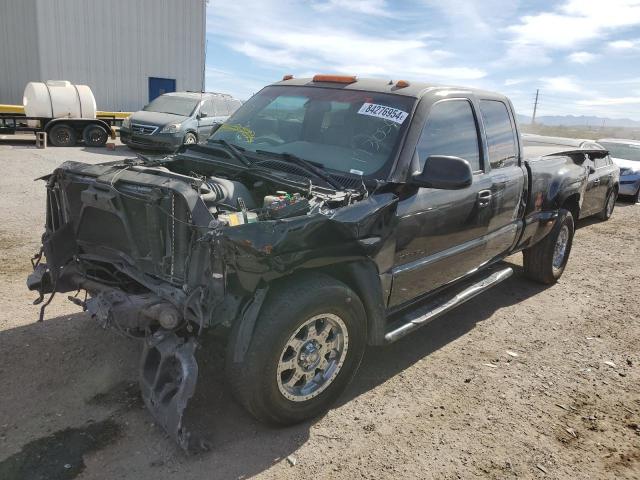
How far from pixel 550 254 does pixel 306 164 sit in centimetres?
353

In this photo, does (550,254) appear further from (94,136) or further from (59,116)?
(59,116)

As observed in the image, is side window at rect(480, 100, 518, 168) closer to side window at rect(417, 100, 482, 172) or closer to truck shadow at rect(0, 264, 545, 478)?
side window at rect(417, 100, 482, 172)

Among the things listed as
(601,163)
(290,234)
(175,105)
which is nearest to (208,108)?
(175,105)

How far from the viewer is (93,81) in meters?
21.8

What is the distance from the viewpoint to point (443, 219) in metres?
3.79

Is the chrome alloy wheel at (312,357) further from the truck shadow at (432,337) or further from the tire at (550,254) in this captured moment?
the tire at (550,254)

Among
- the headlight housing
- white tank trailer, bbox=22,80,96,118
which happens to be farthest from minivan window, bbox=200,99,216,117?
white tank trailer, bbox=22,80,96,118

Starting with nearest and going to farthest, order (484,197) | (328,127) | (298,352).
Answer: (298,352) → (328,127) → (484,197)

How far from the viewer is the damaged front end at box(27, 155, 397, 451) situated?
2744mm

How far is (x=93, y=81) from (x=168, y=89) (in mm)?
3487

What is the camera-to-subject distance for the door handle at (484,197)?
415 cm

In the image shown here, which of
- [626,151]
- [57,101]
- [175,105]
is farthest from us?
[57,101]

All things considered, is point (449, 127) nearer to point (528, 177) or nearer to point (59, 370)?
point (528, 177)

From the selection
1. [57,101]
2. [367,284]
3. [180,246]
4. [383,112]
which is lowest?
[57,101]
